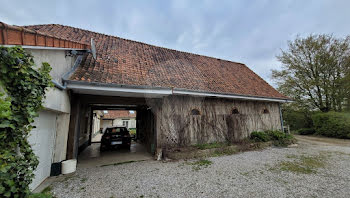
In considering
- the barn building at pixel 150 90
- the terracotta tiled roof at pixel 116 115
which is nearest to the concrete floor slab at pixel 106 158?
the barn building at pixel 150 90

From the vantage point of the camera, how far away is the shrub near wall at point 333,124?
34.7ft

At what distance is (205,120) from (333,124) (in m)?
12.8

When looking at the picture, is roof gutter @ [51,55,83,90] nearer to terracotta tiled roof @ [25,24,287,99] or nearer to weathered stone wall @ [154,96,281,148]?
terracotta tiled roof @ [25,24,287,99]

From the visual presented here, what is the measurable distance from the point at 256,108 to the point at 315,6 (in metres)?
5.88

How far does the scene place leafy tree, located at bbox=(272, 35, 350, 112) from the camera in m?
12.7

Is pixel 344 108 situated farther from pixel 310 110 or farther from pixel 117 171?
pixel 117 171

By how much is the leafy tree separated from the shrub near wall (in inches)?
90.1

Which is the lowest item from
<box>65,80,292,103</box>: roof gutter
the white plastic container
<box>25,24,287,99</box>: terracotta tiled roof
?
the white plastic container

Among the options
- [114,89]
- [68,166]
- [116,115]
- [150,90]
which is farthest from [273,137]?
[116,115]

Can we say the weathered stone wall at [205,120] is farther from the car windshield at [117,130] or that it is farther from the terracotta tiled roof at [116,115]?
A: the terracotta tiled roof at [116,115]

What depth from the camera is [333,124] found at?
1121 centimetres

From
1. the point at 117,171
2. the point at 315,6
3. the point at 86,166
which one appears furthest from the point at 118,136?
the point at 315,6

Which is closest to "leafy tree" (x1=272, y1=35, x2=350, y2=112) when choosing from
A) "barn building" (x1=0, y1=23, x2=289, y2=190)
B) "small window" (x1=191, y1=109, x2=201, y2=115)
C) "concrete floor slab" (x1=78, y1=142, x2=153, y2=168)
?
"barn building" (x1=0, y1=23, x2=289, y2=190)

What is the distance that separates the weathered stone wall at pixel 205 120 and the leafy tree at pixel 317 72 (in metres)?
9.86
